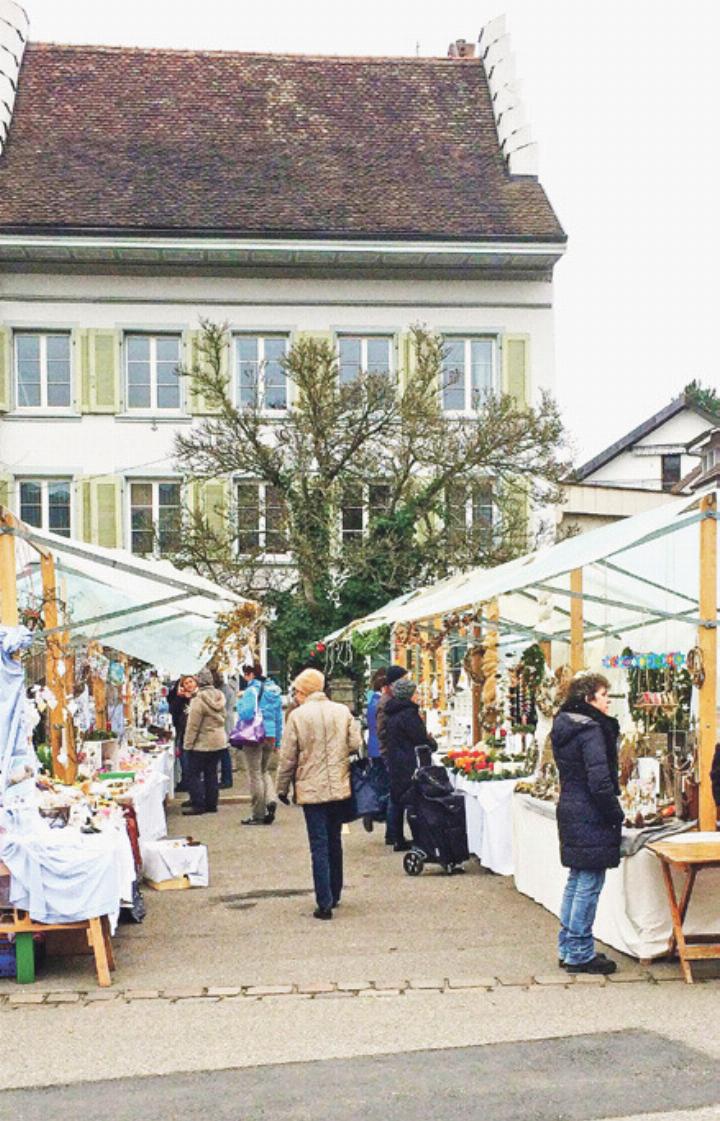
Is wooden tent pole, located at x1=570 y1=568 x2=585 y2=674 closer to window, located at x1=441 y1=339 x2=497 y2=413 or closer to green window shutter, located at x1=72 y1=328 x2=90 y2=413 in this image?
window, located at x1=441 y1=339 x2=497 y2=413

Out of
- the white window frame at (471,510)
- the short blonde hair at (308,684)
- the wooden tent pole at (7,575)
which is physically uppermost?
the white window frame at (471,510)

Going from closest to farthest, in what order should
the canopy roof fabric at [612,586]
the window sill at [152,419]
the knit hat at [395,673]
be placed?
the canopy roof fabric at [612,586], the knit hat at [395,673], the window sill at [152,419]

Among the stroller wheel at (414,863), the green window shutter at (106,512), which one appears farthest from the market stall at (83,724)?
the green window shutter at (106,512)

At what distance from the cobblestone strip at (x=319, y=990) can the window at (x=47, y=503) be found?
20.8 metres

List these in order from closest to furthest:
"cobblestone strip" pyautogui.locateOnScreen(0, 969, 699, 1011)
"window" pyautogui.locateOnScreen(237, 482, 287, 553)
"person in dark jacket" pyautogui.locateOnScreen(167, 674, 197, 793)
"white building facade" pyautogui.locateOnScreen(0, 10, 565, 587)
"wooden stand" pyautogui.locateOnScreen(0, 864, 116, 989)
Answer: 1. "cobblestone strip" pyautogui.locateOnScreen(0, 969, 699, 1011)
2. "wooden stand" pyautogui.locateOnScreen(0, 864, 116, 989)
3. "person in dark jacket" pyautogui.locateOnScreen(167, 674, 197, 793)
4. "window" pyautogui.locateOnScreen(237, 482, 287, 553)
5. "white building facade" pyautogui.locateOnScreen(0, 10, 565, 587)

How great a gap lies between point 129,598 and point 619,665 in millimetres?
4769

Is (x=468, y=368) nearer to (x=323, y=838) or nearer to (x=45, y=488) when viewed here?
(x=45, y=488)

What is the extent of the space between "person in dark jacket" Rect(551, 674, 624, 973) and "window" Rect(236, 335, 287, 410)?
1991 centimetres

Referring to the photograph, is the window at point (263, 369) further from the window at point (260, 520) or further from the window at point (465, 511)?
the window at point (465, 511)

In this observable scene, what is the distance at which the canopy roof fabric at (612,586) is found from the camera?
10141 millimetres

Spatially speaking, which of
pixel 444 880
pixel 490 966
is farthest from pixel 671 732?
pixel 490 966

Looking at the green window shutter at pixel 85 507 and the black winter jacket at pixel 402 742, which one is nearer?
the black winter jacket at pixel 402 742

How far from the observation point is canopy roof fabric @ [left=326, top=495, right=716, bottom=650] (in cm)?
1014

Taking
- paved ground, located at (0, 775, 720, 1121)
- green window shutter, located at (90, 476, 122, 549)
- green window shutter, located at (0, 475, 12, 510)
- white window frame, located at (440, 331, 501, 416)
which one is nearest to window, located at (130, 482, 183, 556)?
green window shutter, located at (90, 476, 122, 549)
